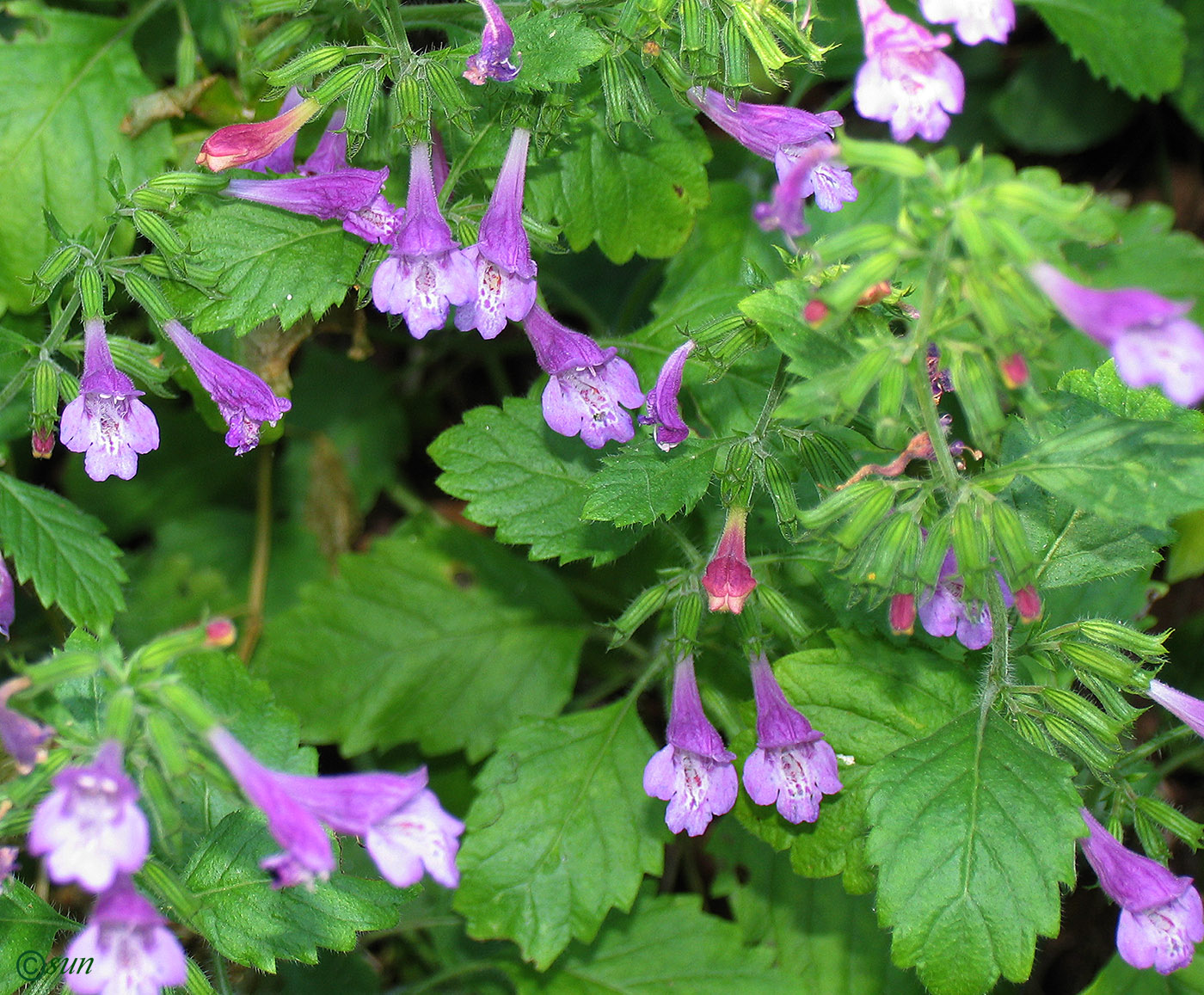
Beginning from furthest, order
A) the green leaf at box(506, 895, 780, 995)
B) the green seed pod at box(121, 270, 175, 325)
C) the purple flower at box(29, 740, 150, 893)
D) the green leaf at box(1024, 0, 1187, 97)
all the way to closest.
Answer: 1. the green leaf at box(1024, 0, 1187, 97)
2. the green leaf at box(506, 895, 780, 995)
3. the green seed pod at box(121, 270, 175, 325)
4. the purple flower at box(29, 740, 150, 893)

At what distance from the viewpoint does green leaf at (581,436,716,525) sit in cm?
263

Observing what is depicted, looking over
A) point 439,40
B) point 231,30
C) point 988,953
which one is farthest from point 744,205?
point 988,953

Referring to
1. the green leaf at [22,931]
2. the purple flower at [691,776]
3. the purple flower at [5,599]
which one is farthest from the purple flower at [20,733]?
the purple flower at [691,776]

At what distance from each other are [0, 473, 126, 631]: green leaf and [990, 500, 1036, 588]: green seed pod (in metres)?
2.46

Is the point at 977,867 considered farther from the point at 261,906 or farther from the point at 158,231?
the point at 158,231

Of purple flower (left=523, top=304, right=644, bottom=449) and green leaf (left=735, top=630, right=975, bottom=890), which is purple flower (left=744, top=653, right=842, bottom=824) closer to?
green leaf (left=735, top=630, right=975, bottom=890)

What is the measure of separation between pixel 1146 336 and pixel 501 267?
60.4 inches

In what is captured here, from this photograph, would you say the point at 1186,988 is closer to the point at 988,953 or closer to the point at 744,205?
the point at 988,953

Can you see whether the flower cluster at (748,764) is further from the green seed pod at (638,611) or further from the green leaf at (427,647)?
the green leaf at (427,647)

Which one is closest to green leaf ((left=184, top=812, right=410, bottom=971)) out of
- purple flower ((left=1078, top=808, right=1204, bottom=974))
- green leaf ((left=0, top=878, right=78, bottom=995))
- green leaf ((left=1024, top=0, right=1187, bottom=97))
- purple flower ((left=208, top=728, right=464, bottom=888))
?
green leaf ((left=0, top=878, right=78, bottom=995))

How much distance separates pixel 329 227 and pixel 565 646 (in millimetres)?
1788

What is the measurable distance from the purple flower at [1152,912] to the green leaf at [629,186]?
202 cm

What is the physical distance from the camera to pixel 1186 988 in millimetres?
3191

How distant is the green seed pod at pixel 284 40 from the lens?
311 centimetres
